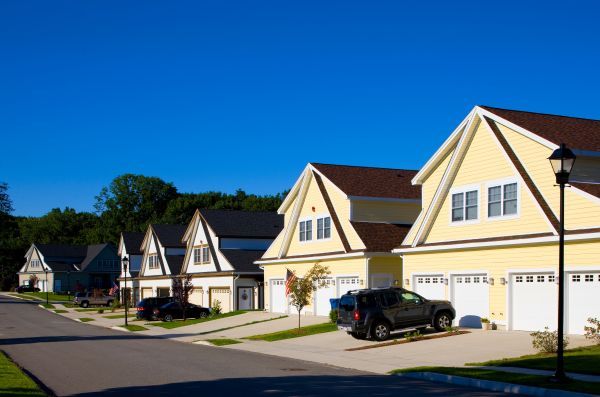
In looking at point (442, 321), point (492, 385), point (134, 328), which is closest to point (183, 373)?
point (492, 385)

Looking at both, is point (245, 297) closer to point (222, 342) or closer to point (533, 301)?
point (222, 342)

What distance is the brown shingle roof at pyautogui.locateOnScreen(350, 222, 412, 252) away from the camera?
3628cm

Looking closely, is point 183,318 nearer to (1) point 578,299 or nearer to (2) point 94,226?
(1) point 578,299

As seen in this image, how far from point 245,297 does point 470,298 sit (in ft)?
79.2

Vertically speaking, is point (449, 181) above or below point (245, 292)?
above

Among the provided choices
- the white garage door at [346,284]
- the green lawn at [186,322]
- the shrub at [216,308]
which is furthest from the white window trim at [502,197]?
the shrub at [216,308]

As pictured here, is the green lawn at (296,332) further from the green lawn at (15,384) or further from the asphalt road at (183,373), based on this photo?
the green lawn at (15,384)

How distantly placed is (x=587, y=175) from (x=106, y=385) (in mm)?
18455

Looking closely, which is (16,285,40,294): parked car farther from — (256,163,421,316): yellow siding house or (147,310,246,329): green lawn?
(256,163,421,316): yellow siding house

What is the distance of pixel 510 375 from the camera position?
682 inches

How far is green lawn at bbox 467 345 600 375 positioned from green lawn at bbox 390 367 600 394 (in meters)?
1.26

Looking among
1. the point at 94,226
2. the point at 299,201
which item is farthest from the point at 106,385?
the point at 94,226

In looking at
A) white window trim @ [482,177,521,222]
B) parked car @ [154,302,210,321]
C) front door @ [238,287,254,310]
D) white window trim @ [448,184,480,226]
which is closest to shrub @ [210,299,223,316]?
parked car @ [154,302,210,321]

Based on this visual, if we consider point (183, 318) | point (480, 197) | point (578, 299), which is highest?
point (480, 197)
